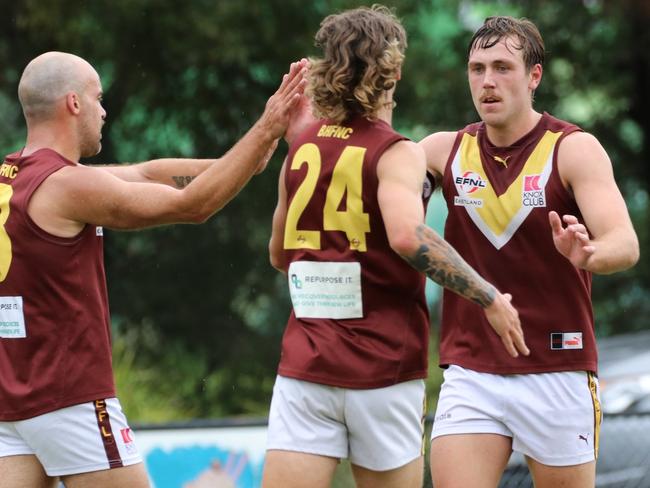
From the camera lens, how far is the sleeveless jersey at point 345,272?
15.1 ft

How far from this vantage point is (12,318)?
4844 millimetres

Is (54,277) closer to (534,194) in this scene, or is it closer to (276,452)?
(276,452)

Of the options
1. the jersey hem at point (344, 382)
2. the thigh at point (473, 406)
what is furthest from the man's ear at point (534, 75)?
the jersey hem at point (344, 382)

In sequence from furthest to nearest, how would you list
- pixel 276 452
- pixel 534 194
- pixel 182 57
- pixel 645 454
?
1. pixel 182 57
2. pixel 645 454
3. pixel 534 194
4. pixel 276 452

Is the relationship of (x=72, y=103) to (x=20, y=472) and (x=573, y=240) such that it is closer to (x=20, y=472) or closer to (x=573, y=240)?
(x=20, y=472)

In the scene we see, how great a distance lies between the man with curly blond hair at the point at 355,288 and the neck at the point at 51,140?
949 millimetres

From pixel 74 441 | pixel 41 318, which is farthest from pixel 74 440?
pixel 41 318

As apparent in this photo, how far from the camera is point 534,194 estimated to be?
5.05 metres

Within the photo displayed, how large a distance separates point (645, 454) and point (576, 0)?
8698 millimetres

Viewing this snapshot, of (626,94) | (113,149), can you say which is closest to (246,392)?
(113,149)

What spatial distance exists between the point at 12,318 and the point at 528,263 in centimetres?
205

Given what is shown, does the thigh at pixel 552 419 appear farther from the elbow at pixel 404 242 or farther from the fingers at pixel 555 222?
the elbow at pixel 404 242

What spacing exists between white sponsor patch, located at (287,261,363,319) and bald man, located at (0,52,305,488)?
0.56 metres

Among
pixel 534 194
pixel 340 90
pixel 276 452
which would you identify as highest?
pixel 340 90
